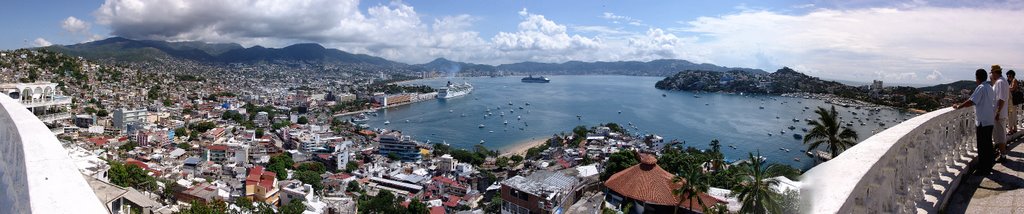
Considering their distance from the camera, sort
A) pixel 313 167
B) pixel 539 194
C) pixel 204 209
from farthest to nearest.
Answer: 1. pixel 313 167
2. pixel 539 194
3. pixel 204 209

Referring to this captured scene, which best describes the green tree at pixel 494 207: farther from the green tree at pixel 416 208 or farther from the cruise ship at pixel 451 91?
the cruise ship at pixel 451 91

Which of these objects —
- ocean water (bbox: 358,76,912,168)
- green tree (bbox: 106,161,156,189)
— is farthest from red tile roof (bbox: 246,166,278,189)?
ocean water (bbox: 358,76,912,168)

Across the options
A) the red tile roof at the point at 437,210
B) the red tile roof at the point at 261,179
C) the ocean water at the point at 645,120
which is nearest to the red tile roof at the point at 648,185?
the red tile roof at the point at 437,210

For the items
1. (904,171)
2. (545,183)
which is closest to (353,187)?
(545,183)

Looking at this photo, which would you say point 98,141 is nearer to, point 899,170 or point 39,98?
point 39,98

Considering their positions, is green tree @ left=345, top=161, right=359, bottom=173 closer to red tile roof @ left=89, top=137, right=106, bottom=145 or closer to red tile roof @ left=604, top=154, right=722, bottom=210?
red tile roof @ left=89, top=137, right=106, bottom=145

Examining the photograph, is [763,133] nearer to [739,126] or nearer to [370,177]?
[739,126]
